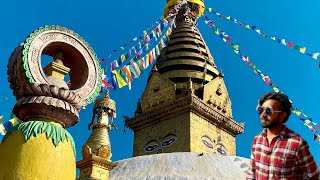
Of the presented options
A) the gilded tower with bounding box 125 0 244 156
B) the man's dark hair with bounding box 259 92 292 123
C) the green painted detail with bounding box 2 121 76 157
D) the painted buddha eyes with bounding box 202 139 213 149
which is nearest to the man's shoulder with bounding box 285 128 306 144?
the man's dark hair with bounding box 259 92 292 123

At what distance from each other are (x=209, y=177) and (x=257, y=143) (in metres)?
11.5

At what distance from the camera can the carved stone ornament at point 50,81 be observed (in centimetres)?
452

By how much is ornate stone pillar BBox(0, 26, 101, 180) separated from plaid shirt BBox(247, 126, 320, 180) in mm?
2158

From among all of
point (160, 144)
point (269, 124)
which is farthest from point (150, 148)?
point (269, 124)

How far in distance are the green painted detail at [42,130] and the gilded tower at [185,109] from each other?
74.7ft

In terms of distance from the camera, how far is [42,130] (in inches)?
172

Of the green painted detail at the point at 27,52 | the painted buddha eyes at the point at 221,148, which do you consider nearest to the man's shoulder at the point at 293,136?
the green painted detail at the point at 27,52

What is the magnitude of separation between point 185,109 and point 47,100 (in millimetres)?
24205

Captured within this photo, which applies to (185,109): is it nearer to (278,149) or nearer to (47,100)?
(47,100)

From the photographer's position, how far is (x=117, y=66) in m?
19.9

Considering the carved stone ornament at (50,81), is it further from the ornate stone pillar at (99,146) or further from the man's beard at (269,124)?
the ornate stone pillar at (99,146)

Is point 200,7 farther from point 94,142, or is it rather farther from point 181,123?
point 94,142

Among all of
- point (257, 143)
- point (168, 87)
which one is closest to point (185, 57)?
point (168, 87)

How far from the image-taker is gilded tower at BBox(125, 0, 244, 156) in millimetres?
28359
